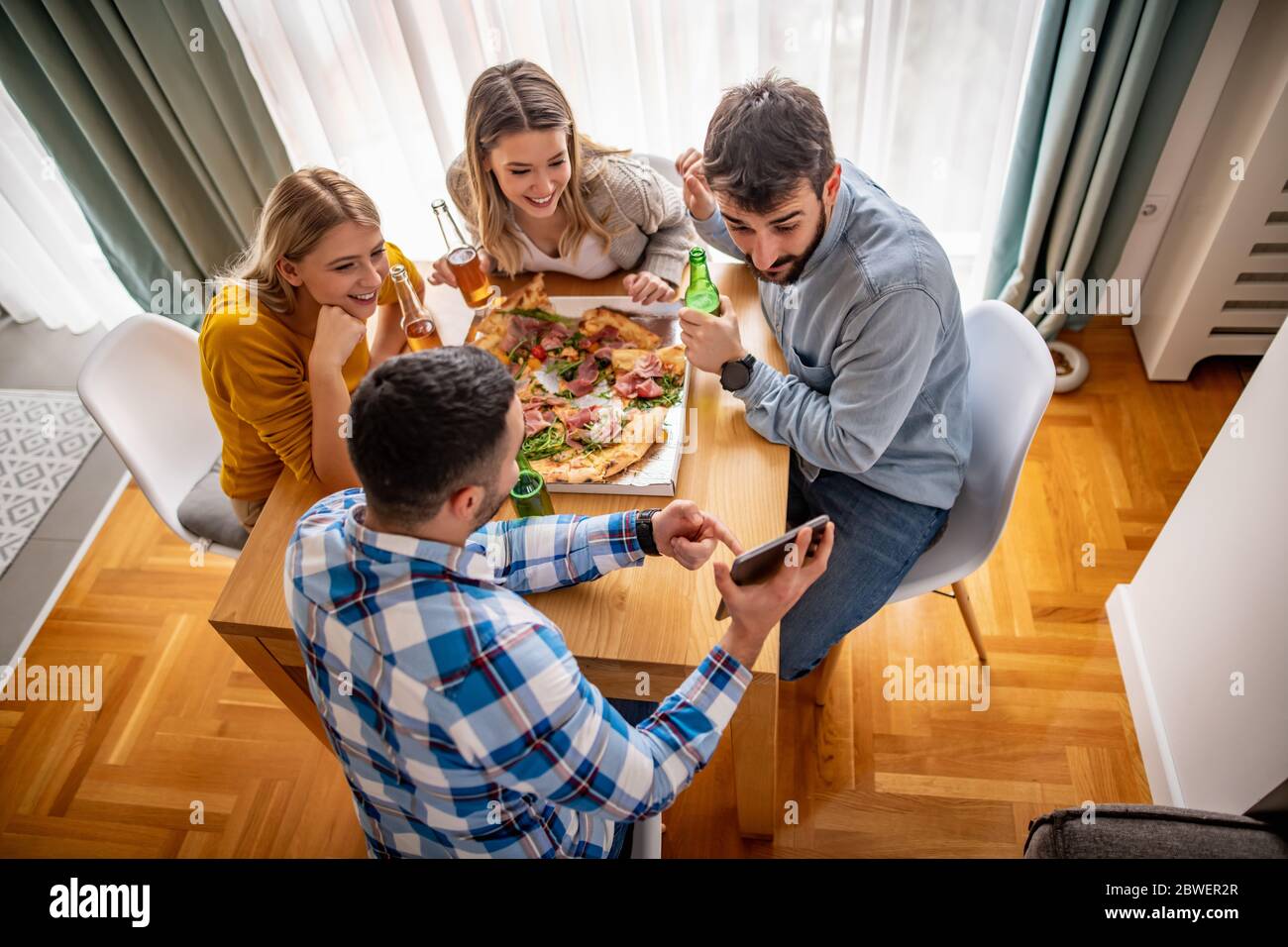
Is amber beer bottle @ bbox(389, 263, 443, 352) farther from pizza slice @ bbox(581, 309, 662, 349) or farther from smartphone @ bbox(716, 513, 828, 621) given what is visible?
smartphone @ bbox(716, 513, 828, 621)

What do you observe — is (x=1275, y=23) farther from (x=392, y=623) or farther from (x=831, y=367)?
(x=392, y=623)

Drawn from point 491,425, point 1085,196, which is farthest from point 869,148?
point 491,425

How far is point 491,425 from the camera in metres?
1.02

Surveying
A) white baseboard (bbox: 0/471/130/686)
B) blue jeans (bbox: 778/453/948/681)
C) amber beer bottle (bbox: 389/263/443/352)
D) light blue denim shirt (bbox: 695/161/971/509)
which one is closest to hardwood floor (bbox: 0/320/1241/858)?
white baseboard (bbox: 0/471/130/686)

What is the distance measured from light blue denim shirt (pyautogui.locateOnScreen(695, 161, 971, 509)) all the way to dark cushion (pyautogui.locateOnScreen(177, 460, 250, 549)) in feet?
3.94

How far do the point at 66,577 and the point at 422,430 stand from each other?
215 cm

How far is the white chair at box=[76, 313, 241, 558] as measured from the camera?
175 centimetres

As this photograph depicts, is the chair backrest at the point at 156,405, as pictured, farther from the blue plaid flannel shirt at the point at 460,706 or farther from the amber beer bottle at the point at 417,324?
the blue plaid flannel shirt at the point at 460,706

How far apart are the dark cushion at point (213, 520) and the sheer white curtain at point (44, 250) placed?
1.64 metres

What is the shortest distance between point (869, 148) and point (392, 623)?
2197 mm

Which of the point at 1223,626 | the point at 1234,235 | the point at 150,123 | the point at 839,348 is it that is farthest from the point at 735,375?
the point at 150,123

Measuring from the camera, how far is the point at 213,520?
1.87 metres

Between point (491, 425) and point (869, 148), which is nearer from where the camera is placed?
point (491, 425)

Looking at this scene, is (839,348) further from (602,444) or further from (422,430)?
(422,430)
